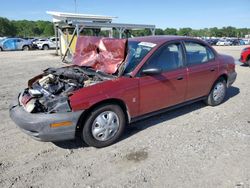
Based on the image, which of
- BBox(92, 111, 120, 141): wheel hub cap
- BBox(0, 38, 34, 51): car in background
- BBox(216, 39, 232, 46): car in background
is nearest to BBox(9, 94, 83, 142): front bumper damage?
BBox(92, 111, 120, 141): wheel hub cap

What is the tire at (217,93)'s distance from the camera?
5984 millimetres

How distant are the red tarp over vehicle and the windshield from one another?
0.54ft

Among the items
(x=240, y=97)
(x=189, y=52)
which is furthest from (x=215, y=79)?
(x=240, y=97)

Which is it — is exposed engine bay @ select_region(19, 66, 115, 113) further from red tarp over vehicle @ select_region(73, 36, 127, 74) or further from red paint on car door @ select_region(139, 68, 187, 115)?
red paint on car door @ select_region(139, 68, 187, 115)

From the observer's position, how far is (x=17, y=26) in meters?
80.9

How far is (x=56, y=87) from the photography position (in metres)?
4.23

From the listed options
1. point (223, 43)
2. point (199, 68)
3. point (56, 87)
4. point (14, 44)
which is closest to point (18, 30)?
point (14, 44)

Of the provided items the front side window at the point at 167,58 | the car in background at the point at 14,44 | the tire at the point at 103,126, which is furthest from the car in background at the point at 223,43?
the tire at the point at 103,126

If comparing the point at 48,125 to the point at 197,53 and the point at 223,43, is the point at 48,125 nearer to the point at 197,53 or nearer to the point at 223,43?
the point at 197,53

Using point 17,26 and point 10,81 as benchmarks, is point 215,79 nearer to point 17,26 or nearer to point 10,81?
point 10,81

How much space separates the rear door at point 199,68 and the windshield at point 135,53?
91 centimetres

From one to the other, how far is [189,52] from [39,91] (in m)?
2.92

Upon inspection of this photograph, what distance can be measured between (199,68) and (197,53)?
1.19 ft

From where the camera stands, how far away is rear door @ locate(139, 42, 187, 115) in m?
4.45
